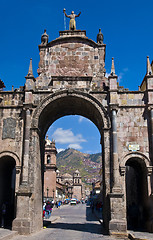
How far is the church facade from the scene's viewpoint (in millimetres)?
14125

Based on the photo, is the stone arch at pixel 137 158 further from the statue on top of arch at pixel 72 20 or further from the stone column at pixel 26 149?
the statue on top of arch at pixel 72 20

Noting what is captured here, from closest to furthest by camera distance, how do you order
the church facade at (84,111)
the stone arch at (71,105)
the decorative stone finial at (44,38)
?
1. the church facade at (84,111)
2. the stone arch at (71,105)
3. the decorative stone finial at (44,38)

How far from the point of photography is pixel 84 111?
17.8 meters

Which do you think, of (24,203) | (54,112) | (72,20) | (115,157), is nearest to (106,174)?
(115,157)

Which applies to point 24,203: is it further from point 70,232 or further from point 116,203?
point 116,203

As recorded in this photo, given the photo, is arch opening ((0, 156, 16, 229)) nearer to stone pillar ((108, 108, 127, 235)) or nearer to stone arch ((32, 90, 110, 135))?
stone arch ((32, 90, 110, 135))

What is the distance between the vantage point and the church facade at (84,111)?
A: 556 inches

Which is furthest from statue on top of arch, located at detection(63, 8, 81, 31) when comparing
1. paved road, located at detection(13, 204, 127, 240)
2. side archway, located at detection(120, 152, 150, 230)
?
paved road, located at detection(13, 204, 127, 240)

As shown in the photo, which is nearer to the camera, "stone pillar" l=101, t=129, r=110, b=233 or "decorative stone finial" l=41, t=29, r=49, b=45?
"stone pillar" l=101, t=129, r=110, b=233

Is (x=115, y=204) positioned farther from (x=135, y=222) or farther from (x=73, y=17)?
(x=73, y=17)

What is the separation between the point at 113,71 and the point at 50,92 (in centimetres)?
399

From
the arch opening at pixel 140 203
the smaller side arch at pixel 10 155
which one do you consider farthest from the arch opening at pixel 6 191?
the arch opening at pixel 140 203

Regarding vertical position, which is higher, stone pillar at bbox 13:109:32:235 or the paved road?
stone pillar at bbox 13:109:32:235

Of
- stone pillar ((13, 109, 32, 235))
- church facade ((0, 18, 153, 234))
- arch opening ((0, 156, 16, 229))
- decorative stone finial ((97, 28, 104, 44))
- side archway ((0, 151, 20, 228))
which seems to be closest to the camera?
stone pillar ((13, 109, 32, 235))
